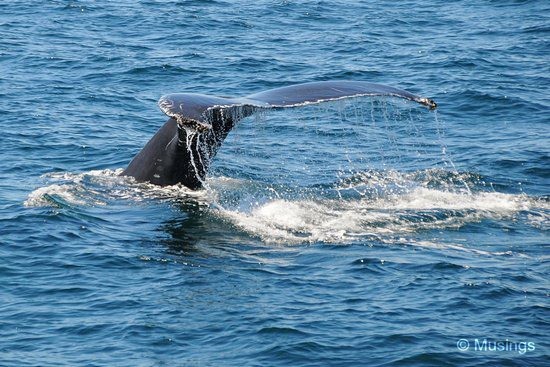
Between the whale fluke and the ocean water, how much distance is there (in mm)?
287

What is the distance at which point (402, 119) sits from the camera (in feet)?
65.8

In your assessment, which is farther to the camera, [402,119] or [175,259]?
[402,119]

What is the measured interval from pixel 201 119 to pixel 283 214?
9.42 feet

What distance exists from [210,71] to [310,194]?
9.00 m

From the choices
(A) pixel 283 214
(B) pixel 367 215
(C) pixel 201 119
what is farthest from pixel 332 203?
(C) pixel 201 119

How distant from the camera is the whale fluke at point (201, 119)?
1135cm

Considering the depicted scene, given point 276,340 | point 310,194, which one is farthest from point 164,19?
point 276,340

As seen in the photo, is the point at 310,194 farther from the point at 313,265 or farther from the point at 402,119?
the point at 402,119

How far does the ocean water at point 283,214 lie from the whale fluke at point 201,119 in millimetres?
287

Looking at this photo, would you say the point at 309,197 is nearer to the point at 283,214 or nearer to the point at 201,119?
the point at 283,214

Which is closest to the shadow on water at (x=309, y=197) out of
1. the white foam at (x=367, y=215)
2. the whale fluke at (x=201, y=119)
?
the white foam at (x=367, y=215)

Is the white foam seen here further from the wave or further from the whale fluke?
the whale fluke

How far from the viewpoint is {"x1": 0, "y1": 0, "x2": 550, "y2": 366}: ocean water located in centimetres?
1039

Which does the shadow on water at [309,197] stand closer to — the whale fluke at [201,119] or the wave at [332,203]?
the wave at [332,203]
